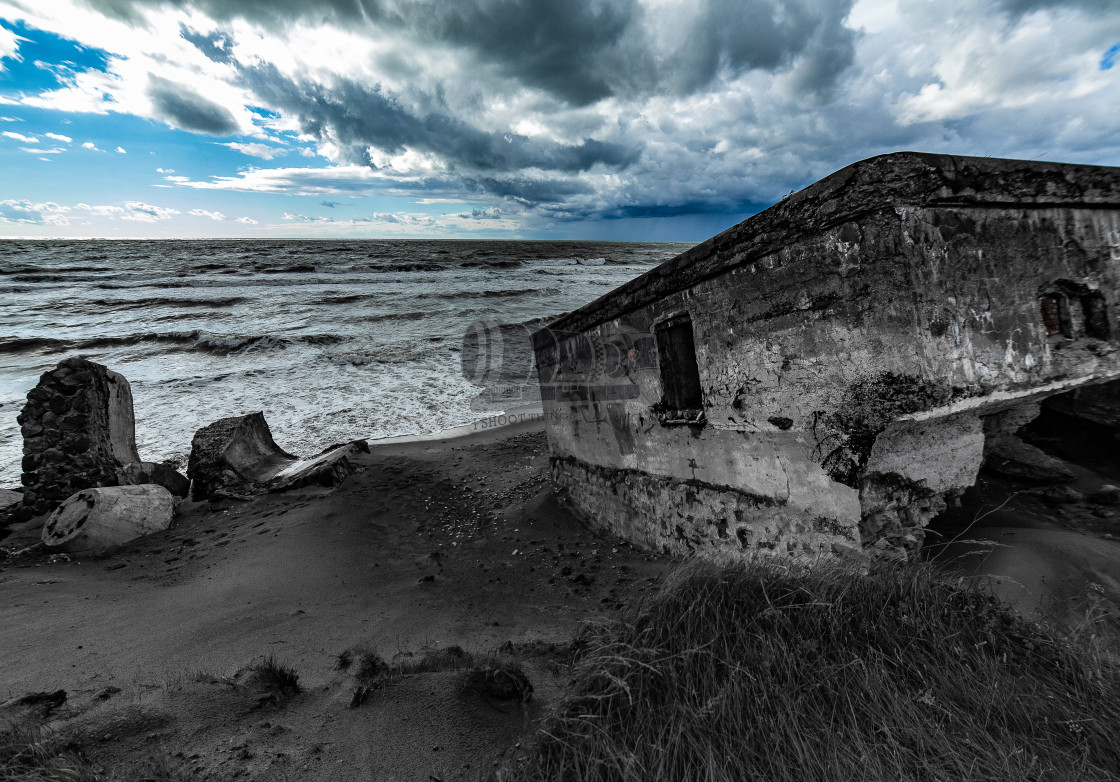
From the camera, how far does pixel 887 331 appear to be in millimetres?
2680

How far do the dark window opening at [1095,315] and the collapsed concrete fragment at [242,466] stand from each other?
7.51 meters

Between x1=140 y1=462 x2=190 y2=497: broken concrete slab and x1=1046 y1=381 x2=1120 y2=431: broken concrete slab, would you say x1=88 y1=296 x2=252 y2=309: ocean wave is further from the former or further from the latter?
x1=1046 y1=381 x2=1120 y2=431: broken concrete slab

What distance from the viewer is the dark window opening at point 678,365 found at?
12.9 feet

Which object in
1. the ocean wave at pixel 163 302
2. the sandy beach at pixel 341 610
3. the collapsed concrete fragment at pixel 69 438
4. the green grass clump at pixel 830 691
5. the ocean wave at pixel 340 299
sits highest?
the ocean wave at pixel 163 302

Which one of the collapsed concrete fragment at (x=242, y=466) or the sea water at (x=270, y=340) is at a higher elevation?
the sea water at (x=270, y=340)

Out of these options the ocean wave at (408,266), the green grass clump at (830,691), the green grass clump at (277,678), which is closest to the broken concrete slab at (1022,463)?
the green grass clump at (830,691)

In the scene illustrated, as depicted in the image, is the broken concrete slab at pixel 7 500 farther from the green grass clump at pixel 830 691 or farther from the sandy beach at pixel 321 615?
the green grass clump at pixel 830 691

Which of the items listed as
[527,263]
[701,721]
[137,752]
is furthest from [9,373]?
[527,263]

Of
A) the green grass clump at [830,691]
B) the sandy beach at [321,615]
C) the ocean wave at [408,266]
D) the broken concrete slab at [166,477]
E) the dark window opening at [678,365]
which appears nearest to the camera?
the green grass clump at [830,691]

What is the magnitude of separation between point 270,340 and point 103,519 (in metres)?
12.4

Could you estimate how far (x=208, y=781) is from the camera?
6.84ft

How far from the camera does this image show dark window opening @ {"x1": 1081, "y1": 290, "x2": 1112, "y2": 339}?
2.63 metres

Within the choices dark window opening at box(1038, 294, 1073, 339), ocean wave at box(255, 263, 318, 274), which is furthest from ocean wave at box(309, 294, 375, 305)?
dark window opening at box(1038, 294, 1073, 339)

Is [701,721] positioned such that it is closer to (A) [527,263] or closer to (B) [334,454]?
(B) [334,454]
